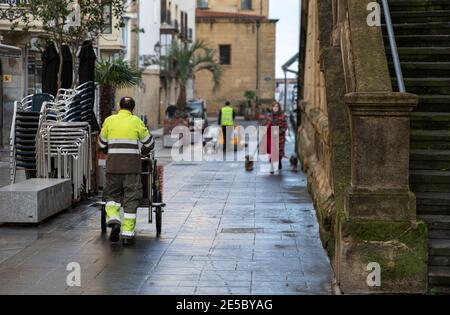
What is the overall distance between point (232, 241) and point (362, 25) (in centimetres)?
290

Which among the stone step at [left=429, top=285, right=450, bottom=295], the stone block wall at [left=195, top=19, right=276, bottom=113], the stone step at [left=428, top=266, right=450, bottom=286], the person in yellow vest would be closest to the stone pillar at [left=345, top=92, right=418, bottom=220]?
the stone step at [left=428, top=266, right=450, bottom=286]

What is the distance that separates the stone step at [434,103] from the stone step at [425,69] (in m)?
0.65

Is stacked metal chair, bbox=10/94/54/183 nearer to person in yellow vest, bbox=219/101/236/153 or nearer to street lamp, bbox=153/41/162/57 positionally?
person in yellow vest, bbox=219/101/236/153

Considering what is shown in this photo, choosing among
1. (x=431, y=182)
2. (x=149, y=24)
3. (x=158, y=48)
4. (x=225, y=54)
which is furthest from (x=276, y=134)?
(x=225, y=54)

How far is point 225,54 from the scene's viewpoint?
250 feet

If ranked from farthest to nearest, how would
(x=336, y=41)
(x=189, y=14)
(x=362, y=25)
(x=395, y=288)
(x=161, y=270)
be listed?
1. (x=189, y=14)
2. (x=336, y=41)
3. (x=362, y=25)
4. (x=161, y=270)
5. (x=395, y=288)

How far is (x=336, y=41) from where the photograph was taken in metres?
11.9

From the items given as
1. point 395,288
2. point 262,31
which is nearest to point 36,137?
point 395,288

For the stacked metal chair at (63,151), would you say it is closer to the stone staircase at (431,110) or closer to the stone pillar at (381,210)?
the stone staircase at (431,110)

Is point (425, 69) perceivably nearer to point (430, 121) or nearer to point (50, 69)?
point (430, 121)

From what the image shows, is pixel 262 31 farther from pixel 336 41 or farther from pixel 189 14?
pixel 336 41

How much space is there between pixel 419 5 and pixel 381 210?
5.63 m

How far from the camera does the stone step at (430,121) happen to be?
33.1 ft

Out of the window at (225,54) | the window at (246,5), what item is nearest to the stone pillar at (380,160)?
the window at (225,54)
